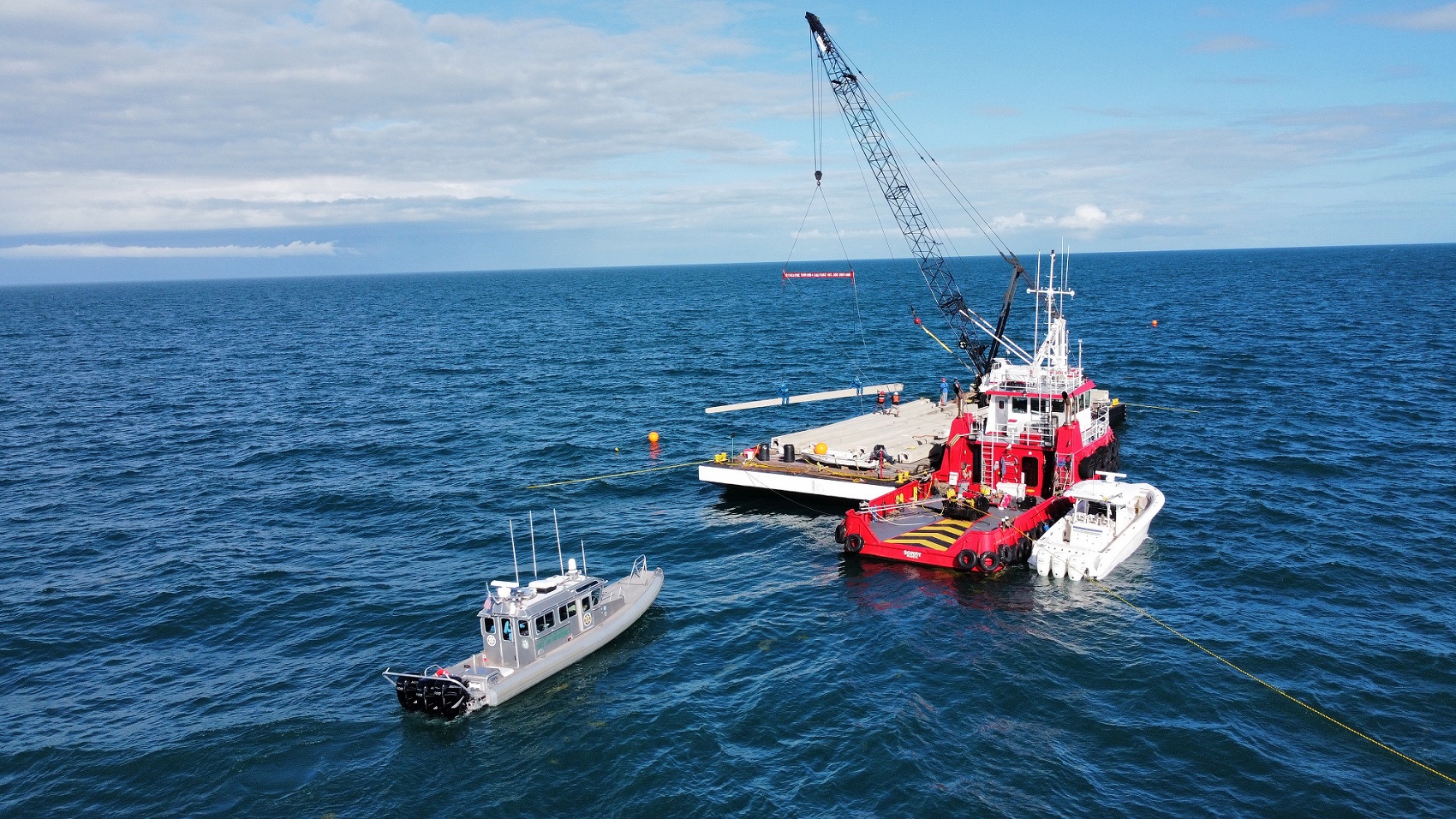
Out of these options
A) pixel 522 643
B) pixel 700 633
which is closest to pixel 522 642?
pixel 522 643

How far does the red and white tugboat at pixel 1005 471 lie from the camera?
4328 centimetres

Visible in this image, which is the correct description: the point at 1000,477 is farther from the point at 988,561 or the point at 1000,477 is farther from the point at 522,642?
the point at 522,642

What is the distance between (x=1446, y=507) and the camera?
49.0 metres

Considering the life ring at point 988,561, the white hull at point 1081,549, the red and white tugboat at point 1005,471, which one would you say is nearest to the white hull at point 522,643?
the red and white tugboat at point 1005,471

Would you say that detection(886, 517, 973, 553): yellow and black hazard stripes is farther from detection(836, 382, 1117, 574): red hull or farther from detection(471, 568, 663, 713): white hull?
detection(471, 568, 663, 713): white hull

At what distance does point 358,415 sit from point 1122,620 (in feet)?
230

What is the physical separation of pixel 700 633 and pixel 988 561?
14.1 m

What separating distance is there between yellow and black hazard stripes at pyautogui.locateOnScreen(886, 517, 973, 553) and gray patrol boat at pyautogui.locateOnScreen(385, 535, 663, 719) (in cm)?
1405

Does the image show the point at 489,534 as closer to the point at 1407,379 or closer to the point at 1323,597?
the point at 1323,597

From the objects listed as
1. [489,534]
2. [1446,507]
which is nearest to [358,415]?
[489,534]

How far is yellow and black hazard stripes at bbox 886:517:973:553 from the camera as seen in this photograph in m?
42.2

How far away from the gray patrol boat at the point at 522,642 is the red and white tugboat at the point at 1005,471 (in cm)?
1409

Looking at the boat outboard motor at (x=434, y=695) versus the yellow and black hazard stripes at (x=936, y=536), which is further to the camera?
the yellow and black hazard stripes at (x=936, y=536)

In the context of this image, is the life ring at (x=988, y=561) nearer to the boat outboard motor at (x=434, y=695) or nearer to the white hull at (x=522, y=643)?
the white hull at (x=522, y=643)
